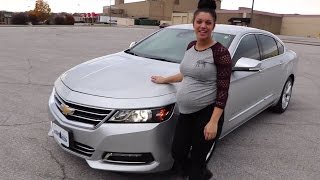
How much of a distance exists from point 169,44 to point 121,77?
4.12 feet

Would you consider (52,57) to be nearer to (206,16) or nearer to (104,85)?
(104,85)

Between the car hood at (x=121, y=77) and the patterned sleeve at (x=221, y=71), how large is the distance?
2.13 ft

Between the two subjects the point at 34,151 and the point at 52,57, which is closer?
the point at 34,151

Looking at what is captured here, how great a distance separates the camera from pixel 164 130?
3.26m

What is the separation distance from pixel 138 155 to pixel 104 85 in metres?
0.74

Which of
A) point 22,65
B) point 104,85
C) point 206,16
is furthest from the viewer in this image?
point 22,65

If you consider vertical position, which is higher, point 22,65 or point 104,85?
point 104,85

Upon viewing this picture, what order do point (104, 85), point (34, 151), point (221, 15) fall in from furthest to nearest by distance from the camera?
point (221, 15), point (34, 151), point (104, 85)

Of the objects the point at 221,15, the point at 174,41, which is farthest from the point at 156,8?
the point at 174,41

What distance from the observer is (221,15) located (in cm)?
6284

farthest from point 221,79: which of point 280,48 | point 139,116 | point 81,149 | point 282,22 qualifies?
point 282,22

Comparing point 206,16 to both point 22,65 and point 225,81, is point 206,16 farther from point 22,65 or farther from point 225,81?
point 22,65

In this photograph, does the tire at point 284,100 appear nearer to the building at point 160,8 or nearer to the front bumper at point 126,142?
the front bumper at point 126,142

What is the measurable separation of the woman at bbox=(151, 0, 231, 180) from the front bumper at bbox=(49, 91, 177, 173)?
5.1 inches
